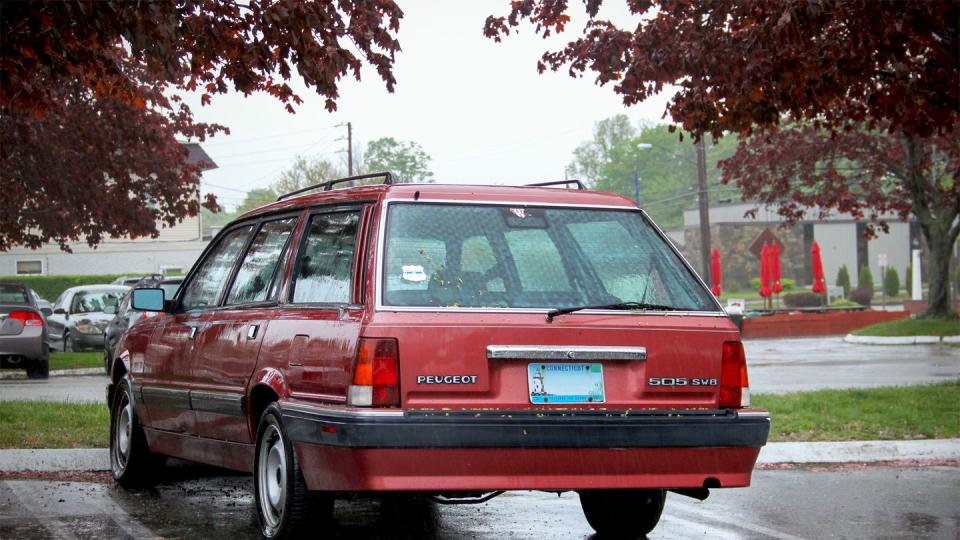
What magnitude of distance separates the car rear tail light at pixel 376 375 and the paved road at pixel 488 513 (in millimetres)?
1505

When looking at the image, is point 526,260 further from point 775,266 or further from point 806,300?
point 806,300

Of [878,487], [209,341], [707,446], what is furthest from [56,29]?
[878,487]

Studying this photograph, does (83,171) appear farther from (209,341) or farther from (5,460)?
(209,341)

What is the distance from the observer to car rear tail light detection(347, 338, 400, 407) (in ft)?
17.9

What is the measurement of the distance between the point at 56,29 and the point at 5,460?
302 cm

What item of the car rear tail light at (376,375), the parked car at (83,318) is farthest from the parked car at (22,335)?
the car rear tail light at (376,375)

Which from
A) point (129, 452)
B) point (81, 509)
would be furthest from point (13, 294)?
point (81, 509)

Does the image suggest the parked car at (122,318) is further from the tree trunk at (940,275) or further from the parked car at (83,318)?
the tree trunk at (940,275)

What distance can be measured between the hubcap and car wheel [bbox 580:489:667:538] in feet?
5.44

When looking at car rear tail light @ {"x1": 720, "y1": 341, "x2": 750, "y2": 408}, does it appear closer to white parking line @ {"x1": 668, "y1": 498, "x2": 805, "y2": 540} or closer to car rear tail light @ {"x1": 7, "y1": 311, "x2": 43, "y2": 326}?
white parking line @ {"x1": 668, "y1": 498, "x2": 805, "y2": 540}

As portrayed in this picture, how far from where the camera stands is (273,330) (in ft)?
20.9

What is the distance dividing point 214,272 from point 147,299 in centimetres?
46

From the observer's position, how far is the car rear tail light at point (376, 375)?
546 cm

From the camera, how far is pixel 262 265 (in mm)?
7113
